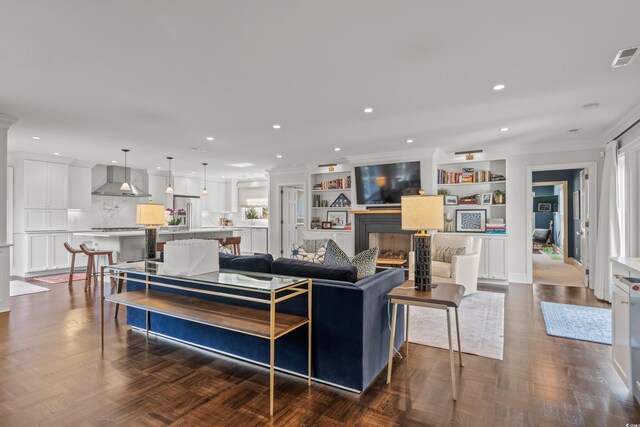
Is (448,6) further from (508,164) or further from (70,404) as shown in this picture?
(508,164)

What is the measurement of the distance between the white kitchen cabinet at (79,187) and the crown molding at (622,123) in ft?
31.8

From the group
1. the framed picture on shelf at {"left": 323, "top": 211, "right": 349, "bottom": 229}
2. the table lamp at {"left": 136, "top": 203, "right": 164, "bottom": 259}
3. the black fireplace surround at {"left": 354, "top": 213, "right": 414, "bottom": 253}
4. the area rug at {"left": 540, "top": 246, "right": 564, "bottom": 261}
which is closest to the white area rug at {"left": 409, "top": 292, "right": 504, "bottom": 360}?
the black fireplace surround at {"left": 354, "top": 213, "right": 414, "bottom": 253}

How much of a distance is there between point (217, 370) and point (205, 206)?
27.9ft

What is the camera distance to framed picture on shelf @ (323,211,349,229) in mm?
7970

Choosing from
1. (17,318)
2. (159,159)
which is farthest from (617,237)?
(159,159)

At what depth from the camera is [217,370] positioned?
2.67m

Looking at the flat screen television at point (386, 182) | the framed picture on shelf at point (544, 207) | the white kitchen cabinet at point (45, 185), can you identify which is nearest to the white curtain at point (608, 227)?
the flat screen television at point (386, 182)

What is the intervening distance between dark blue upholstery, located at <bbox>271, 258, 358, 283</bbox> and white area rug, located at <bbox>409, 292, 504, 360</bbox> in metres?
1.32

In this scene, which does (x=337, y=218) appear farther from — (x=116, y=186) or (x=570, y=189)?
(x=570, y=189)

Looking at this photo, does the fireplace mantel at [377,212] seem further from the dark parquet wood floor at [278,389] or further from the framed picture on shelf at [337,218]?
the dark parquet wood floor at [278,389]

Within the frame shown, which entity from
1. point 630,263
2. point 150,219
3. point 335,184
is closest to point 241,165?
point 335,184

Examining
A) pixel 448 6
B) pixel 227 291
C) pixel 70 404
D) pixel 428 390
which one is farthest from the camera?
pixel 227 291

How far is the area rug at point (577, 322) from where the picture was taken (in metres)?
3.42

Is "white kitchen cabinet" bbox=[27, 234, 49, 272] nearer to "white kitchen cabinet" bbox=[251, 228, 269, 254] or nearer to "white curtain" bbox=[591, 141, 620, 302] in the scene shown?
"white kitchen cabinet" bbox=[251, 228, 269, 254]
